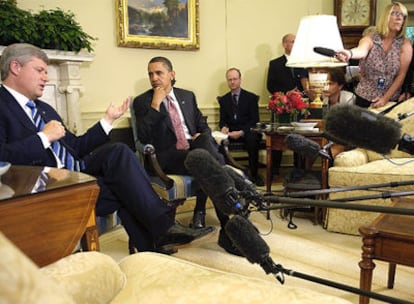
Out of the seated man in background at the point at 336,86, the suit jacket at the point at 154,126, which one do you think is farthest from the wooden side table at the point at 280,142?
the seated man in background at the point at 336,86

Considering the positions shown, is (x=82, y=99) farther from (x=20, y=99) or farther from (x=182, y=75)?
(x=20, y=99)

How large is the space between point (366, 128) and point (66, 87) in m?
3.03

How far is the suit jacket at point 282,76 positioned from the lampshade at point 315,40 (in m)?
1.32

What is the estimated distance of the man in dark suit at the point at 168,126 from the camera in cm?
288

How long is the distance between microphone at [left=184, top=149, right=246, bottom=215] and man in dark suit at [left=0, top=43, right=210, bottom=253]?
1.41m

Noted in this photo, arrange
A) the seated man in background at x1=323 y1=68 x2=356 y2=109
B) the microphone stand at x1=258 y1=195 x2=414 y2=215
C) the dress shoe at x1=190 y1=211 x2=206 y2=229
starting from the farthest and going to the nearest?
the seated man in background at x1=323 y1=68 x2=356 y2=109 < the dress shoe at x1=190 y1=211 x2=206 y2=229 < the microphone stand at x1=258 y1=195 x2=414 y2=215

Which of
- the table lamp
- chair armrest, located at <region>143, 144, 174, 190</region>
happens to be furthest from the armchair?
the table lamp

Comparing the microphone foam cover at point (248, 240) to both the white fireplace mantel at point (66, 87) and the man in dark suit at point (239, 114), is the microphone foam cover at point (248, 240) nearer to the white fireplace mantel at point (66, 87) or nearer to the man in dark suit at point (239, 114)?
the white fireplace mantel at point (66, 87)

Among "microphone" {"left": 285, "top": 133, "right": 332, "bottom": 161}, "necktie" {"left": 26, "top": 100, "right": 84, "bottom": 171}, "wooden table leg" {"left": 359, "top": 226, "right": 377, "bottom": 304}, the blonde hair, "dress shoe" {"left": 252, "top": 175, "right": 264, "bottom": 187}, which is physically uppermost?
the blonde hair

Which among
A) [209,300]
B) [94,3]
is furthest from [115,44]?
[209,300]

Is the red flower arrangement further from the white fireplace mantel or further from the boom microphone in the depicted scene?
the boom microphone

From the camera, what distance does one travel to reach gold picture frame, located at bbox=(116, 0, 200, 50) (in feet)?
13.0

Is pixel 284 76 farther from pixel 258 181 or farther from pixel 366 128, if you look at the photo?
pixel 366 128

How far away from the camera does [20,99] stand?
2113 millimetres
